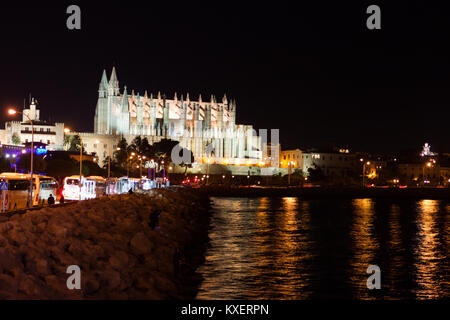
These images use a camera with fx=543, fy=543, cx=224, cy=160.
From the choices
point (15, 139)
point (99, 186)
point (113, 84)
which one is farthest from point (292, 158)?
point (99, 186)

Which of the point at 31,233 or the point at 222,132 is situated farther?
the point at 222,132

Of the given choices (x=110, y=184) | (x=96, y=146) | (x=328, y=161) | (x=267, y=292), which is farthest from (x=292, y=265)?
(x=328, y=161)

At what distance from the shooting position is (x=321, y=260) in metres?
19.5

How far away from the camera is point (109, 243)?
14477 mm

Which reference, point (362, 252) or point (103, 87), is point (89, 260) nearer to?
point (362, 252)

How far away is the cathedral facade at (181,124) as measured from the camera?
11156 cm

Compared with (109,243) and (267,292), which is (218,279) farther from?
(109,243)

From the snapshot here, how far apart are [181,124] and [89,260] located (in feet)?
348

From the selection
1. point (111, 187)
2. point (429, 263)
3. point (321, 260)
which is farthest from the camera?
point (111, 187)

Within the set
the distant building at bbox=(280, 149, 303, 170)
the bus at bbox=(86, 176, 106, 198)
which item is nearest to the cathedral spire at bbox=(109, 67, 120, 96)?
the distant building at bbox=(280, 149, 303, 170)

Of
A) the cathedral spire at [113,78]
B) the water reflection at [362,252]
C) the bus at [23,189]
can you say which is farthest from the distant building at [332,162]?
the bus at [23,189]

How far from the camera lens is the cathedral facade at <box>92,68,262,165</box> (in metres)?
112

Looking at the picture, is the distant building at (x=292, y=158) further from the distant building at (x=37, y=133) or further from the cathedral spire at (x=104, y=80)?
the distant building at (x=37, y=133)
